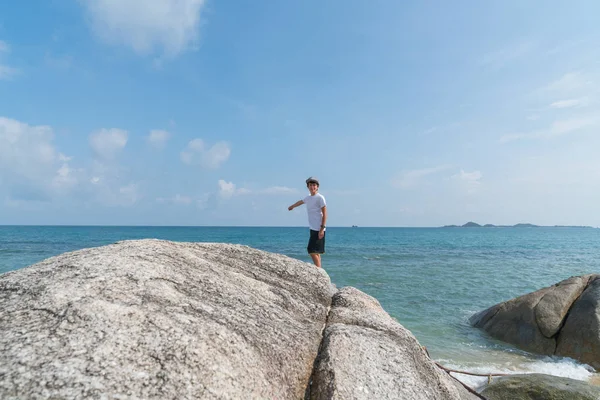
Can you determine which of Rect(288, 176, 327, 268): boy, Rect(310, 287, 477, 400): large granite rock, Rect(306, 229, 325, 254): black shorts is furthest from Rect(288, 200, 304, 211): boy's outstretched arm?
Rect(310, 287, 477, 400): large granite rock

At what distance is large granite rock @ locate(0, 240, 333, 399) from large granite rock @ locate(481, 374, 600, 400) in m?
5.39

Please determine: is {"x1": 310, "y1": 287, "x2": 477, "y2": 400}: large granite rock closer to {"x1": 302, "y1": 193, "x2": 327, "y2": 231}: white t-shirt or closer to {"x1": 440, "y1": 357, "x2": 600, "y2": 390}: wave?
{"x1": 302, "y1": 193, "x2": 327, "y2": 231}: white t-shirt

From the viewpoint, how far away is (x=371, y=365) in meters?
3.76

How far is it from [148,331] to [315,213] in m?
6.60

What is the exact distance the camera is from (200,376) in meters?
2.79

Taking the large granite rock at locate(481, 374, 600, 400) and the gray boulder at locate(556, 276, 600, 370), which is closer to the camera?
the large granite rock at locate(481, 374, 600, 400)

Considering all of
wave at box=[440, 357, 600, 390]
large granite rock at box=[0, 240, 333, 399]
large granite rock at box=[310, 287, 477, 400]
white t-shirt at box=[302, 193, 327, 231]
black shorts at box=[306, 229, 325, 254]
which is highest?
white t-shirt at box=[302, 193, 327, 231]

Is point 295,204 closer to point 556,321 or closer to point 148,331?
point 148,331

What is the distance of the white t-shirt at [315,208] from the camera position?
9227 mm

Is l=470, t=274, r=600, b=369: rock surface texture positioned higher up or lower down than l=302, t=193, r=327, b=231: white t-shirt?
lower down

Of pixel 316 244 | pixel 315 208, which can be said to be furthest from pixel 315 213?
pixel 316 244

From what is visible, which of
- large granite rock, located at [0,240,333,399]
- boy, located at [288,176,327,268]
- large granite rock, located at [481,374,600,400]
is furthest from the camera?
boy, located at [288,176,327,268]

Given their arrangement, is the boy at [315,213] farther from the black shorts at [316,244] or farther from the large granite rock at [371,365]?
the large granite rock at [371,365]

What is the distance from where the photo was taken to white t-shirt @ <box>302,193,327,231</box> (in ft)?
30.3
